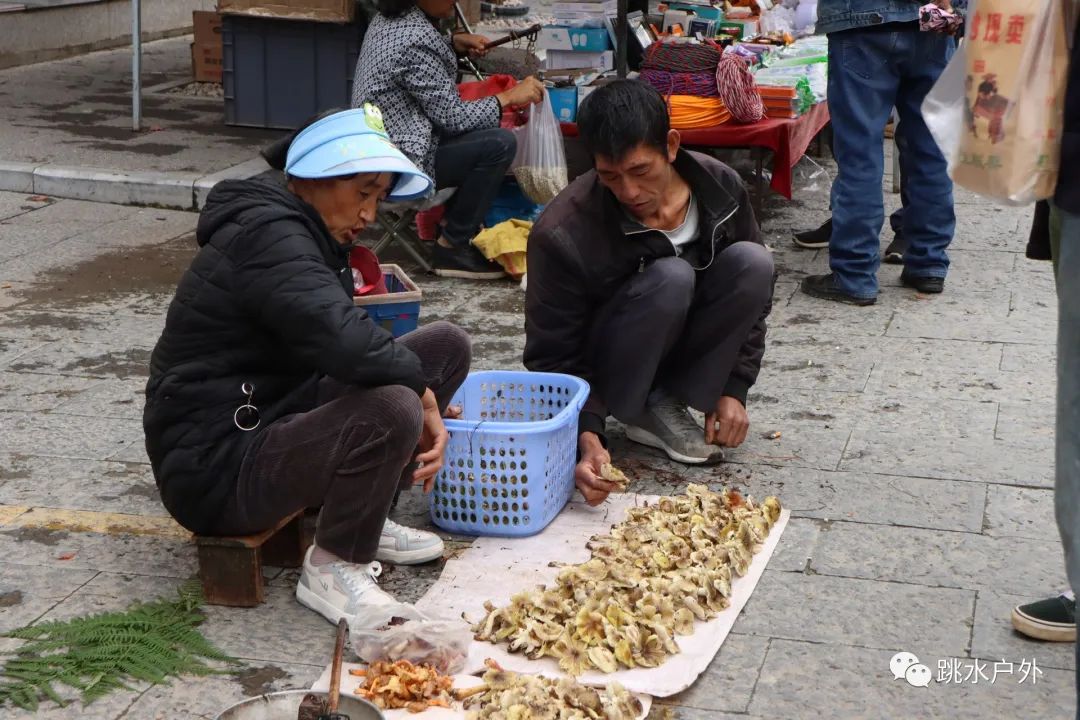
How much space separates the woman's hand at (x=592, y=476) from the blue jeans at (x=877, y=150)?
251cm

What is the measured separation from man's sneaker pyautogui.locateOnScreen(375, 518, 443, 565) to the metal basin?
0.93 metres

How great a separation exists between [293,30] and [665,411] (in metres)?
5.36

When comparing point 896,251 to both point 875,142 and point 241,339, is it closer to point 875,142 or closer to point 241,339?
point 875,142

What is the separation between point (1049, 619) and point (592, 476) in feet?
4.15

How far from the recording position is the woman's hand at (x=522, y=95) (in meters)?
6.46

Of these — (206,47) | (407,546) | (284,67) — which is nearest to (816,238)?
(284,67)

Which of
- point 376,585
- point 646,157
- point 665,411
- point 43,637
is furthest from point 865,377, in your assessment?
point 43,637

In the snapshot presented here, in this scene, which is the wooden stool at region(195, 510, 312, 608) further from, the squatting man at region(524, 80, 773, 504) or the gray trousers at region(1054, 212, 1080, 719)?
the gray trousers at region(1054, 212, 1080, 719)

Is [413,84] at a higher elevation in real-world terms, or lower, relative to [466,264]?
higher

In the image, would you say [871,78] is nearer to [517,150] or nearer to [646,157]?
[517,150]

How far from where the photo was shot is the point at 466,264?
647 centimetres

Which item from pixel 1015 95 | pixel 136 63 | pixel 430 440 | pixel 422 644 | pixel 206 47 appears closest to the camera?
pixel 1015 95

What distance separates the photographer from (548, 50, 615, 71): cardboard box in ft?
25.6

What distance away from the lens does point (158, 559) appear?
3.57m
